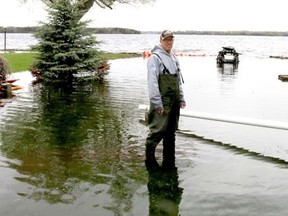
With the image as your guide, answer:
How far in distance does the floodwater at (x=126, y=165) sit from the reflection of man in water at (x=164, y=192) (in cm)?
1

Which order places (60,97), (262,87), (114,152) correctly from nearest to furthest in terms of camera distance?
(114,152), (60,97), (262,87)

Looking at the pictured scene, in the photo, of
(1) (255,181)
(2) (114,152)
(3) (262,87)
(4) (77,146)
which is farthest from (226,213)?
(3) (262,87)

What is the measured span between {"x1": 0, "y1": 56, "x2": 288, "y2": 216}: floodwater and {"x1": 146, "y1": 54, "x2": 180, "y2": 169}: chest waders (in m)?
0.30

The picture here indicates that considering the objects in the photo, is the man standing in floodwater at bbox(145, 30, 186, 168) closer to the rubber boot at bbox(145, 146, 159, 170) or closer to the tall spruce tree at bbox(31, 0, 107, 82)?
the rubber boot at bbox(145, 146, 159, 170)

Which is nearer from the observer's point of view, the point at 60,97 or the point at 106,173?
the point at 106,173

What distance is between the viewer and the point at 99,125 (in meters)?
8.53

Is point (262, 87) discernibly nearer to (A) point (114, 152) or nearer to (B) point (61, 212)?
(A) point (114, 152)

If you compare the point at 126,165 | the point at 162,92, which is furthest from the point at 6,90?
the point at 162,92

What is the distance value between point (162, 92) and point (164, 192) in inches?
59.5

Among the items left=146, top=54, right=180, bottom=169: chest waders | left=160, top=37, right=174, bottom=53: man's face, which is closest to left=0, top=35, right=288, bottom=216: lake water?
left=146, top=54, right=180, bottom=169: chest waders

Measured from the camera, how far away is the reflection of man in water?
14.4 feet

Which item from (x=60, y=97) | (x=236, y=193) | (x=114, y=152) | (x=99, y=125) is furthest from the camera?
(x=60, y=97)

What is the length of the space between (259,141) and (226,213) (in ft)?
11.1

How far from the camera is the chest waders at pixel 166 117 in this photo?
5.78m
